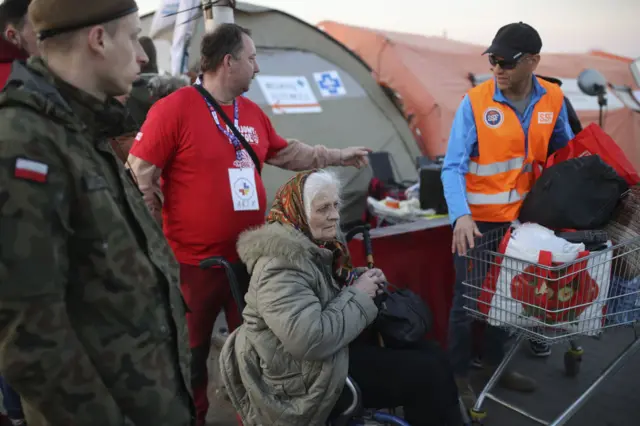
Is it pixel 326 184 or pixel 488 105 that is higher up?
pixel 488 105

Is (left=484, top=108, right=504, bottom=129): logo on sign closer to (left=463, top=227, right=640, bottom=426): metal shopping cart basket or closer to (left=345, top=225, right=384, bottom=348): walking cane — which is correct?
(left=463, top=227, right=640, bottom=426): metal shopping cart basket

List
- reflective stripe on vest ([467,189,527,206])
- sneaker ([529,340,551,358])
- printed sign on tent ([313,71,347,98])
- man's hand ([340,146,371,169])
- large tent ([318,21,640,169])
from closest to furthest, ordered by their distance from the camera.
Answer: reflective stripe on vest ([467,189,527,206]) → man's hand ([340,146,371,169]) → sneaker ([529,340,551,358]) → printed sign on tent ([313,71,347,98]) → large tent ([318,21,640,169])

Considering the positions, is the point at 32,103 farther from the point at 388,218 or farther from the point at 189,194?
the point at 388,218

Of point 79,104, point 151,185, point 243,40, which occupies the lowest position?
point 151,185

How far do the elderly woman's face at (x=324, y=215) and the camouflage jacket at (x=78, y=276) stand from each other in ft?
3.21

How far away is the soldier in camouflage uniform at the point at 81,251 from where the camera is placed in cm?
106

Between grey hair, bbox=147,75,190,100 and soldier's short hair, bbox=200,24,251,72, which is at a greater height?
soldier's short hair, bbox=200,24,251,72

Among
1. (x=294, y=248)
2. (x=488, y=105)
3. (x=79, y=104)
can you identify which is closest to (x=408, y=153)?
(x=488, y=105)

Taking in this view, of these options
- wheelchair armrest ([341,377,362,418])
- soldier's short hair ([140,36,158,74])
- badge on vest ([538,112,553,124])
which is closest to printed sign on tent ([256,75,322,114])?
soldier's short hair ([140,36,158,74])

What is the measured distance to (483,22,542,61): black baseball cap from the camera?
262cm

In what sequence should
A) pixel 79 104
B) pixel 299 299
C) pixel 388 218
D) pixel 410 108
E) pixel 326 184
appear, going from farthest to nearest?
pixel 410 108 → pixel 388 218 → pixel 326 184 → pixel 299 299 → pixel 79 104

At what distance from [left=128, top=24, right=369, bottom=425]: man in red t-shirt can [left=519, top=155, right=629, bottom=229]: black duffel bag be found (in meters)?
1.42

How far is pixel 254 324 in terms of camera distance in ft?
7.06

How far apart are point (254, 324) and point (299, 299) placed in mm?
255
